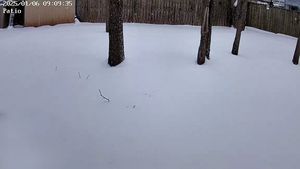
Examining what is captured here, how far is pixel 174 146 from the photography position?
876 centimetres

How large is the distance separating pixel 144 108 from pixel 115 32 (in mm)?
3019

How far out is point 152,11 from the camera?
21.9m

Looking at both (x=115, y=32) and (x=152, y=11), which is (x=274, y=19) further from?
(x=115, y=32)

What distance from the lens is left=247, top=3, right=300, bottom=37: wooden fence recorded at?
20.8 metres

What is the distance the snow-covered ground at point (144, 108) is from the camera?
27.4 ft

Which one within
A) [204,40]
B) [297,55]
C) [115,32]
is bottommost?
[297,55]

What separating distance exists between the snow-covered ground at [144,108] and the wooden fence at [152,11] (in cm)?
567

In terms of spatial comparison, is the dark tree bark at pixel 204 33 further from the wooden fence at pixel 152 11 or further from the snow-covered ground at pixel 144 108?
the wooden fence at pixel 152 11

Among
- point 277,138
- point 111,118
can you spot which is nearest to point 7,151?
point 111,118

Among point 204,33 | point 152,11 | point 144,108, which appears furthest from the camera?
point 152,11
